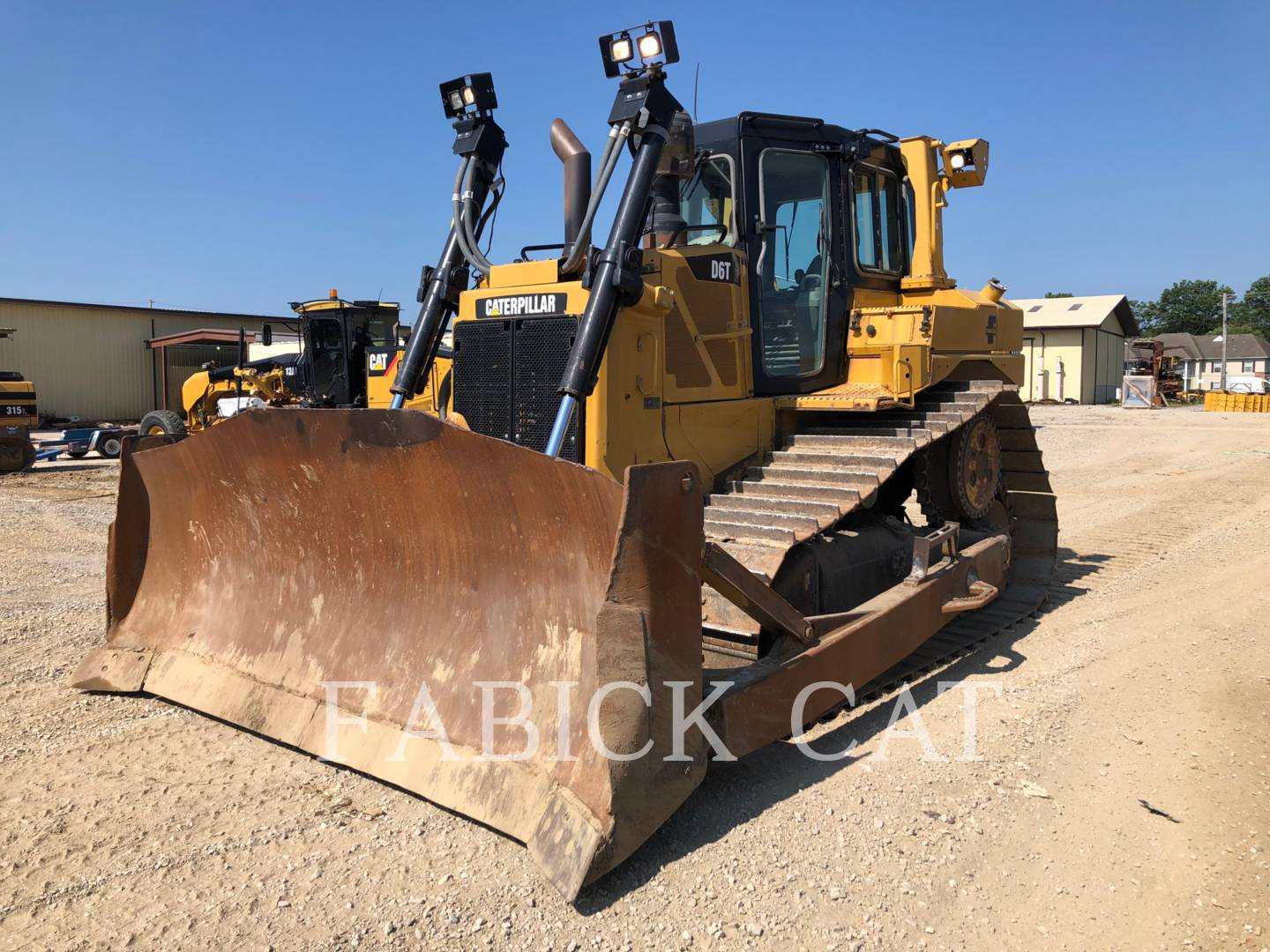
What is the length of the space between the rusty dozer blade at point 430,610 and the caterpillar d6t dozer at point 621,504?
0.04ft

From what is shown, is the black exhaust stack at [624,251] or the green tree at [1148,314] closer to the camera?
the black exhaust stack at [624,251]

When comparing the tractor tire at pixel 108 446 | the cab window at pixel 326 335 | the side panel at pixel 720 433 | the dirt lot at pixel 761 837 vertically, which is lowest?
the dirt lot at pixel 761 837

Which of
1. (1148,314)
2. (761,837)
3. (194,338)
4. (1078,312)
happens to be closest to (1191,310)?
(1148,314)

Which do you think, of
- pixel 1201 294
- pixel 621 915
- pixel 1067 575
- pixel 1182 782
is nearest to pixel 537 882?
pixel 621 915

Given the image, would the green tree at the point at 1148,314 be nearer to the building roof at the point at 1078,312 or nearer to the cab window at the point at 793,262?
the building roof at the point at 1078,312

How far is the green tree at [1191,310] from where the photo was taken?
292 feet

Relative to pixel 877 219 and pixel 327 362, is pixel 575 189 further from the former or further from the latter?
pixel 327 362

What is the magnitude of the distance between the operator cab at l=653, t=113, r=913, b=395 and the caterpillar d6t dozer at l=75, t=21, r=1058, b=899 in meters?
0.02

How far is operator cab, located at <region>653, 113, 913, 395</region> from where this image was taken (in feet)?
17.3

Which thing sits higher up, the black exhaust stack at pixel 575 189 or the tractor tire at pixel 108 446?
the black exhaust stack at pixel 575 189

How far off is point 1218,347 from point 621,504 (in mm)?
85725

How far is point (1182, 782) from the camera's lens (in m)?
3.71

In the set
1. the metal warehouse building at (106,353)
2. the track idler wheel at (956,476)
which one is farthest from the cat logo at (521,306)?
the metal warehouse building at (106,353)

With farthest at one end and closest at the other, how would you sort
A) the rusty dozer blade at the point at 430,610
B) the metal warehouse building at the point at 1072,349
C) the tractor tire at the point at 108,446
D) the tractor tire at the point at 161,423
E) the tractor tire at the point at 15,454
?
the metal warehouse building at the point at 1072,349 < the tractor tire at the point at 108,446 < the tractor tire at the point at 161,423 < the tractor tire at the point at 15,454 < the rusty dozer blade at the point at 430,610
